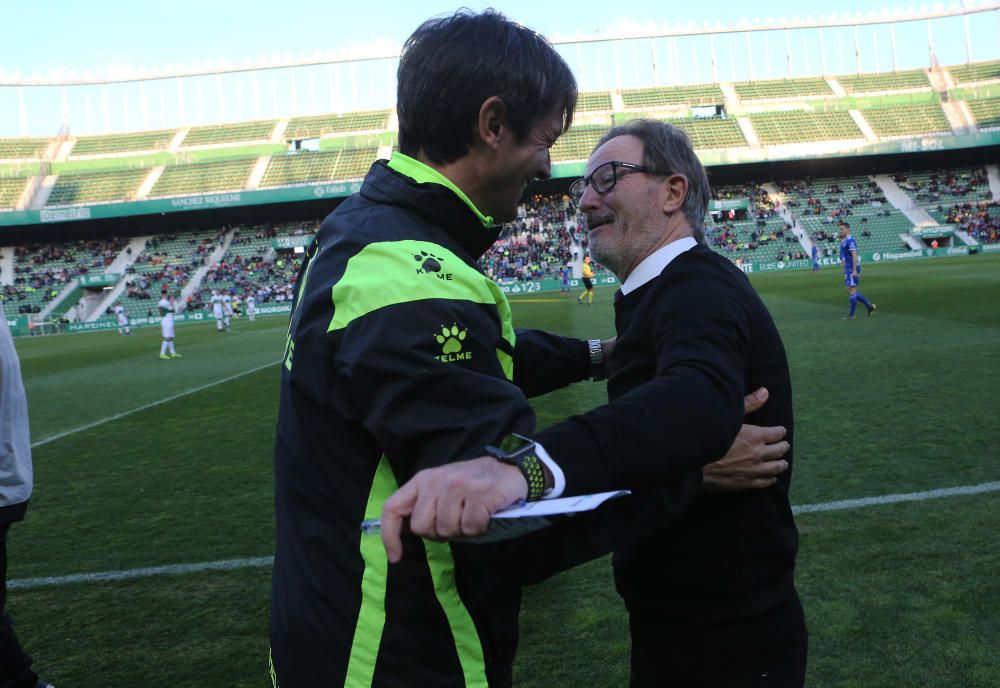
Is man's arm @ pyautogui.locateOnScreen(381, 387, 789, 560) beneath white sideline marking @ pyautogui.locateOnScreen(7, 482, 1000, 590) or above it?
above

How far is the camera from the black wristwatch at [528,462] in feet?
3.78

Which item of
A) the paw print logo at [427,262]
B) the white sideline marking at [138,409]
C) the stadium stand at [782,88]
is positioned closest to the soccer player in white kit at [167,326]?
the white sideline marking at [138,409]

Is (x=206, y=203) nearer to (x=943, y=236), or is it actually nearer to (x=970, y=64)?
(x=943, y=236)

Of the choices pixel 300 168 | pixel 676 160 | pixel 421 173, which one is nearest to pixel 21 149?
pixel 300 168

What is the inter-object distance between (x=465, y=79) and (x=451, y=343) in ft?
1.74

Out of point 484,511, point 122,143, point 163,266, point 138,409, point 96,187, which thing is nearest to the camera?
point 484,511

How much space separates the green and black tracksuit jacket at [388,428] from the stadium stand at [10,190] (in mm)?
63297

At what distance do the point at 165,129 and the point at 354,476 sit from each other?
235ft

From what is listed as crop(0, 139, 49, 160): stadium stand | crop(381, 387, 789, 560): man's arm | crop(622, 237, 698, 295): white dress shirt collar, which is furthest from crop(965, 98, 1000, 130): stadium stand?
crop(0, 139, 49, 160): stadium stand

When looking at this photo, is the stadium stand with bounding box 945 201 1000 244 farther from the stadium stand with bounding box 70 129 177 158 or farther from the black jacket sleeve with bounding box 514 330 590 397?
the stadium stand with bounding box 70 129 177 158

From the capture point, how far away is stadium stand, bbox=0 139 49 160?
6122 cm

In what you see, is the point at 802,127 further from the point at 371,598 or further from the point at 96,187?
the point at 371,598

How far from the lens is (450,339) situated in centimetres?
124

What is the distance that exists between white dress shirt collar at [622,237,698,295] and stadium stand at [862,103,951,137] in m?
62.4
